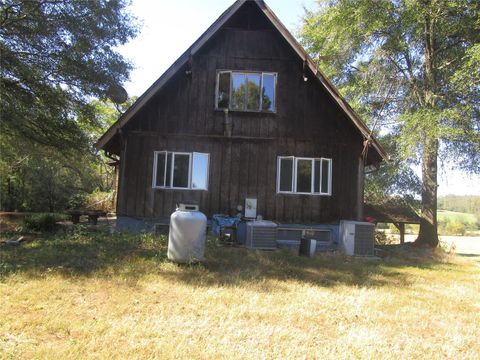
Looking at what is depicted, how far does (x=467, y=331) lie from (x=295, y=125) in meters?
9.33

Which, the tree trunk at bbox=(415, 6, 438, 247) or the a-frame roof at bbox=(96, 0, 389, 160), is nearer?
the a-frame roof at bbox=(96, 0, 389, 160)

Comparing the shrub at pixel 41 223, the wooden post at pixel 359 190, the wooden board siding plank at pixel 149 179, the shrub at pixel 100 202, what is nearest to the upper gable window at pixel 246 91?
the wooden board siding plank at pixel 149 179

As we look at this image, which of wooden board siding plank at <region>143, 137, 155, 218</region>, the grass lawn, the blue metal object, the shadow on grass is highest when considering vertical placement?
wooden board siding plank at <region>143, 137, 155, 218</region>

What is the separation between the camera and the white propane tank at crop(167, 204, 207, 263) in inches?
361

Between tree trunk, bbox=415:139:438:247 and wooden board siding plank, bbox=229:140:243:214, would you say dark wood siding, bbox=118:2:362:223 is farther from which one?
tree trunk, bbox=415:139:438:247

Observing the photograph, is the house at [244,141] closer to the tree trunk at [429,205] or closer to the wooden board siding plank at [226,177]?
the wooden board siding plank at [226,177]

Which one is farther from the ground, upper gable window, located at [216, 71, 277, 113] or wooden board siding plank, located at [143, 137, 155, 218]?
upper gable window, located at [216, 71, 277, 113]

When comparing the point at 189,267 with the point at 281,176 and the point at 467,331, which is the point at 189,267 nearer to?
the point at 467,331

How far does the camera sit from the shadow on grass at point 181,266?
841cm

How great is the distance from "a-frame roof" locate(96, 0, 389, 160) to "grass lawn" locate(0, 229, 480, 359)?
430cm

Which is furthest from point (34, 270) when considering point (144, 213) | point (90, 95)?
point (90, 95)

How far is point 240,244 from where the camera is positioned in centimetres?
1325

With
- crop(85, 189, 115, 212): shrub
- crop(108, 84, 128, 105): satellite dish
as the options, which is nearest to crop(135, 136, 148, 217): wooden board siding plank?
crop(108, 84, 128, 105): satellite dish

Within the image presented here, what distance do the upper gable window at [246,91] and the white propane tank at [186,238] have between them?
6.07 meters
